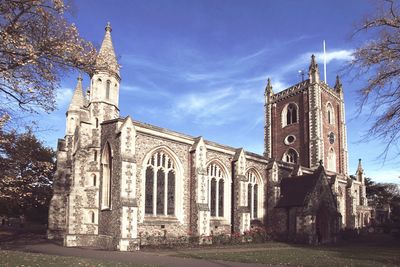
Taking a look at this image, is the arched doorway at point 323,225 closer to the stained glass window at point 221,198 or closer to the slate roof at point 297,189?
the slate roof at point 297,189

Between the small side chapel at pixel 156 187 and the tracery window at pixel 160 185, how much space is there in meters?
0.07

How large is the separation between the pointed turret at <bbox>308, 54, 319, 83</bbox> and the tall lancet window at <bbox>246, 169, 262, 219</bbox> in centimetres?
1867

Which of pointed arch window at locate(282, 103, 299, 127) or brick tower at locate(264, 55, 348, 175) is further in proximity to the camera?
pointed arch window at locate(282, 103, 299, 127)

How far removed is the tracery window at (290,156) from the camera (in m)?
48.9

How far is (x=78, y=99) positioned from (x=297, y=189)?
848 inches

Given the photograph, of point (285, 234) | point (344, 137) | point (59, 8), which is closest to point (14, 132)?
point (59, 8)

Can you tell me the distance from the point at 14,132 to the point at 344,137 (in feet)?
152

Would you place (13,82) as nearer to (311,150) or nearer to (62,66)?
(62,66)

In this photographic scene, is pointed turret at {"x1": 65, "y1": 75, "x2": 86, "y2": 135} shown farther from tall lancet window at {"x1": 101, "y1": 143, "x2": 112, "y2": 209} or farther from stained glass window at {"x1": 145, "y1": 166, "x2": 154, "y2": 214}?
stained glass window at {"x1": 145, "y1": 166, "x2": 154, "y2": 214}

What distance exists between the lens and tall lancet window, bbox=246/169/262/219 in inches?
1336

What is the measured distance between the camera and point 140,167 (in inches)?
978

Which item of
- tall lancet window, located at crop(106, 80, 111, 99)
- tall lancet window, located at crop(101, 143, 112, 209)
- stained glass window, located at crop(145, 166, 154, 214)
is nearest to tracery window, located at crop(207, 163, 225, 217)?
stained glass window, located at crop(145, 166, 154, 214)

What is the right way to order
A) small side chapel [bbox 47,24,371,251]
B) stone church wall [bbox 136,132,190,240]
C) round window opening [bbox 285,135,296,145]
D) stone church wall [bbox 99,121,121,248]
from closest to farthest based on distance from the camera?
stone church wall [bbox 99,121,121,248], small side chapel [bbox 47,24,371,251], stone church wall [bbox 136,132,190,240], round window opening [bbox 285,135,296,145]

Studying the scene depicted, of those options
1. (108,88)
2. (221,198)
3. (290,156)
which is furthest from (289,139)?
(108,88)
